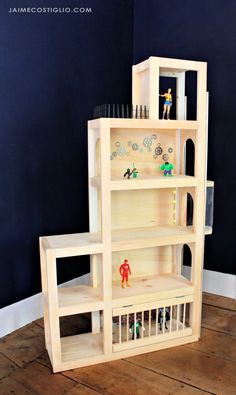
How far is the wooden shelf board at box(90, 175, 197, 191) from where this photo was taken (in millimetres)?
1406

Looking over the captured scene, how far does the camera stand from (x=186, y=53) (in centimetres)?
210

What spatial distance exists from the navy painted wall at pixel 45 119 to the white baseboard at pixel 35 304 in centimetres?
4

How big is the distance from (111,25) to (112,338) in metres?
1.61

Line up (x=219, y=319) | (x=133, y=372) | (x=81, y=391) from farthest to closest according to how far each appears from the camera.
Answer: (x=219, y=319)
(x=133, y=372)
(x=81, y=391)

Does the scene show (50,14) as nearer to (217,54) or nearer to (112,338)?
(217,54)

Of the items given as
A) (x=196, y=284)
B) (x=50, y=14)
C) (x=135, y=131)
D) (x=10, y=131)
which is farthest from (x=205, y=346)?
(x=50, y=14)

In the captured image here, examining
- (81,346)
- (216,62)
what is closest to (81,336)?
(81,346)

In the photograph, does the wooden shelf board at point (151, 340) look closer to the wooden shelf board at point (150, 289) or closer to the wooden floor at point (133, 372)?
the wooden floor at point (133, 372)

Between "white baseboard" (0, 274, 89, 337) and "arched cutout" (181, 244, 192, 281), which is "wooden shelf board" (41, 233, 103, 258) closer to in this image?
"white baseboard" (0, 274, 89, 337)

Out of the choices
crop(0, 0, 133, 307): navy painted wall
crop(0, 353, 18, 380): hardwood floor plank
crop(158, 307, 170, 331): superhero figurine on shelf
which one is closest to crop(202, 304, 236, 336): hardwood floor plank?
crop(158, 307, 170, 331): superhero figurine on shelf

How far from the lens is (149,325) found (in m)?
1.56

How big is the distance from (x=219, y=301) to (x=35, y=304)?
0.96 m

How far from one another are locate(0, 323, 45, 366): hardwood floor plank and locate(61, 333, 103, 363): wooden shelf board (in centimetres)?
11

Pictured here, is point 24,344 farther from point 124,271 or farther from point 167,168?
point 167,168
